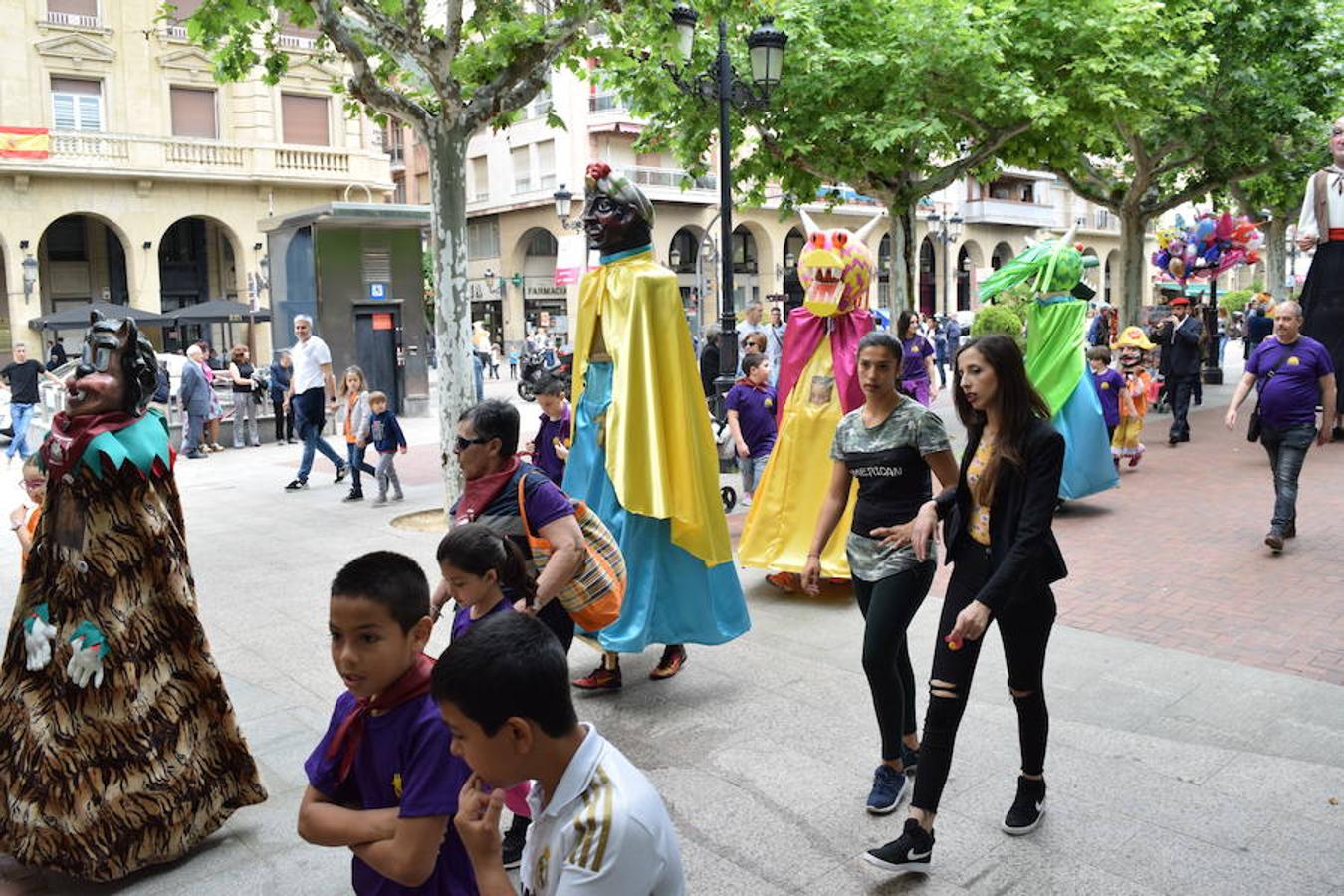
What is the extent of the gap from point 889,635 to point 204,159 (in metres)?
30.7

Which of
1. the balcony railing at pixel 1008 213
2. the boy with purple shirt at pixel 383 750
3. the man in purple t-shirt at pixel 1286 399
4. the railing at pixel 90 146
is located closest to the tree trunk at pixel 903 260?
the man in purple t-shirt at pixel 1286 399

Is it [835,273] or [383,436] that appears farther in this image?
[383,436]

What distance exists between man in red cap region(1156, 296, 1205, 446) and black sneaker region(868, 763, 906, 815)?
11354 millimetres

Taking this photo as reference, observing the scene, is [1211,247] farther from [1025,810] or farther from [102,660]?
[102,660]

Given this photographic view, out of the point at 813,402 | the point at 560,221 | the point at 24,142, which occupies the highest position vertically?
the point at 24,142

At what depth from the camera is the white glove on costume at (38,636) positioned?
365cm

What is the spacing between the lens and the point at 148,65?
97.4 ft

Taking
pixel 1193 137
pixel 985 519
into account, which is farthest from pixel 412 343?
pixel 985 519

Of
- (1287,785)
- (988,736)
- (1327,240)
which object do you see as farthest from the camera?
(1327,240)

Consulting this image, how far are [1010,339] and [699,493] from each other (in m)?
2.15

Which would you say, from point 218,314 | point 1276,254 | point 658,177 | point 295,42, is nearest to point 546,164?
point 658,177

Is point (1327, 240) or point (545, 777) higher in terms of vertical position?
point (1327, 240)

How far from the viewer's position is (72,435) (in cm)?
369

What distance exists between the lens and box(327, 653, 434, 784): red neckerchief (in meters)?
2.29
